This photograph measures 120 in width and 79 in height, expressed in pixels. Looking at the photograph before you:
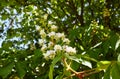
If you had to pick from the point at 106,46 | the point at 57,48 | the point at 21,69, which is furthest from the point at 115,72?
the point at 21,69

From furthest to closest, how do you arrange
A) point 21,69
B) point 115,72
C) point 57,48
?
point 21,69 < point 57,48 < point 115,72

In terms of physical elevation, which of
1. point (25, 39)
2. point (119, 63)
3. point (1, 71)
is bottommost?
point (119, 63)

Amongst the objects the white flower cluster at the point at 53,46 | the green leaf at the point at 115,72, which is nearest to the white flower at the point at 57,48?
the white flower cluster at the point at 53,46

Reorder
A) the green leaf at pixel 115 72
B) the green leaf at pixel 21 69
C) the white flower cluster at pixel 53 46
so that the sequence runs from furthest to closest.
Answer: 1. the green leaf at pixel 21 69
2. the white flower cluster at pixel 53 46
3. the green leaf at pixel 115 72

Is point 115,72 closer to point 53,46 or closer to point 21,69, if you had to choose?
point 53,46

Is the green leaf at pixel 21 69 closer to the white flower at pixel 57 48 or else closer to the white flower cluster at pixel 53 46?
the white flower cluster at pixel 53 46

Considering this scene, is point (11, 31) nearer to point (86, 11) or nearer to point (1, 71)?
point (86, 11)

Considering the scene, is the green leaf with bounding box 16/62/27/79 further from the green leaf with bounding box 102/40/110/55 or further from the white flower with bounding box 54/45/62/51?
the green leaf with bounding box 102/40/110/55

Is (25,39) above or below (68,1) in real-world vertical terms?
below

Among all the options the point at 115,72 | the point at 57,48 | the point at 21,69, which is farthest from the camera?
the point at 21,69

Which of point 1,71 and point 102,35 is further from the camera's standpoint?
point 102,35

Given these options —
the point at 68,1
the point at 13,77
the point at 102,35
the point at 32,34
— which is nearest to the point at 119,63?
the point at 13,77

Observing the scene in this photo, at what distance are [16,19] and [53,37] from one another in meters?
2.82

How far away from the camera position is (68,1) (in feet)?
13.0
